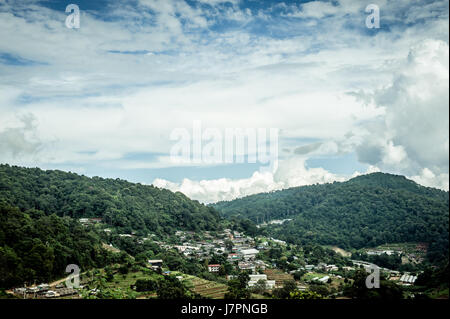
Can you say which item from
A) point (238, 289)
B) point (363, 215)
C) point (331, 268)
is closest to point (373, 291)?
point (238, 289)

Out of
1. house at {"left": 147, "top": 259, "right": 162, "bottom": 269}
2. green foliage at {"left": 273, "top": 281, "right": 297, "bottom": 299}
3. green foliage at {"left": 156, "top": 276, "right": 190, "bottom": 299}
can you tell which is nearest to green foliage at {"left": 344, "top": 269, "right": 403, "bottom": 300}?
green foliage at {"left": 273, "top": 281, "right": 297, "bottom": 299}

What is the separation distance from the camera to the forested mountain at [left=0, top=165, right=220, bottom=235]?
43500mm

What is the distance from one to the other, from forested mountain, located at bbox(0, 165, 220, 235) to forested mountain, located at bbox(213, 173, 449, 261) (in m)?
16.5

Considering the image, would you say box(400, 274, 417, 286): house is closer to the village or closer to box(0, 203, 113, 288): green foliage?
the village

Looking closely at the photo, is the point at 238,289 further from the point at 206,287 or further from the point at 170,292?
the point at 170,292

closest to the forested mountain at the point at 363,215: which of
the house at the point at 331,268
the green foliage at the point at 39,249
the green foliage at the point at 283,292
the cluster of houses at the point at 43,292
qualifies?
the house at the point at 331,268

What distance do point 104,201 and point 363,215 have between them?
42.8 meters

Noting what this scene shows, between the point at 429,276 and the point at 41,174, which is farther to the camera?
the point at 41,174

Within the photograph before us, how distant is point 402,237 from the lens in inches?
2263

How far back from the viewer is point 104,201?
4706 centimetres

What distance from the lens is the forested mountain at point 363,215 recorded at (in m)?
57.6
